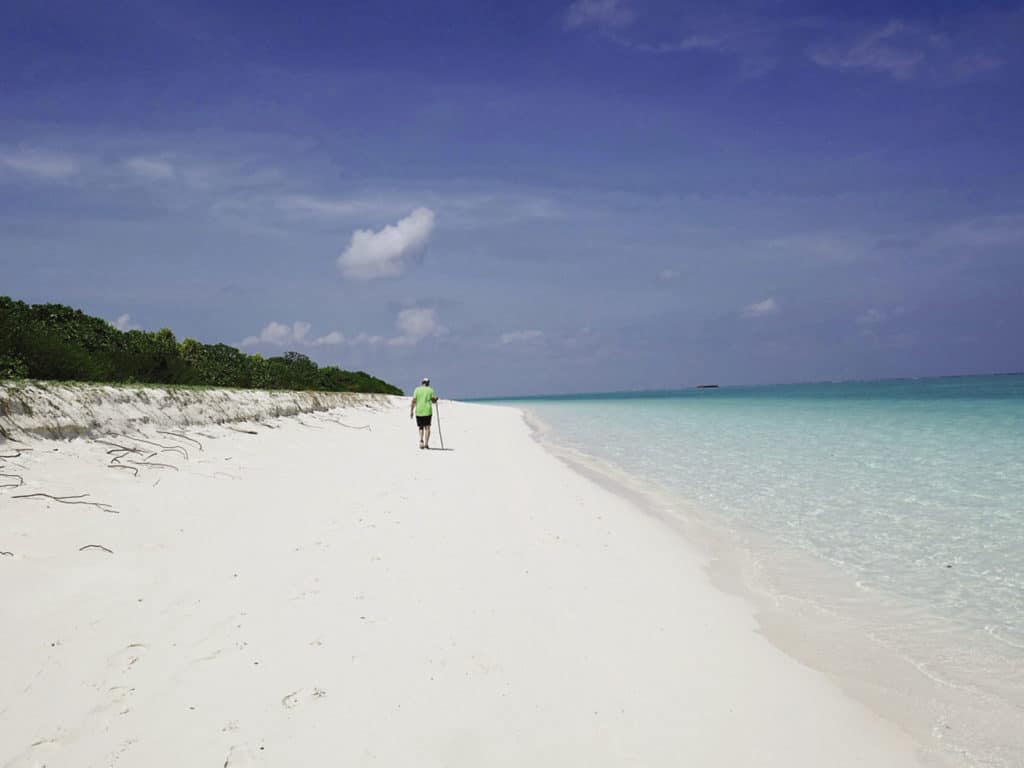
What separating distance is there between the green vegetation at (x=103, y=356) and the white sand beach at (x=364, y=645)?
4655 mm

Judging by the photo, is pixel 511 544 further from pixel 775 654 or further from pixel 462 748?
pixel 462 748

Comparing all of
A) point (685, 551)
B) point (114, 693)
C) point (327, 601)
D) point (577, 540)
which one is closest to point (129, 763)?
point (114, 693)

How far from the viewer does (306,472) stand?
8.68 metres

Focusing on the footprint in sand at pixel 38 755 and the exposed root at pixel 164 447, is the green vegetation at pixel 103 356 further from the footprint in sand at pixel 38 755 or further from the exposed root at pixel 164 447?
the footprint in sand at pixel 38 755

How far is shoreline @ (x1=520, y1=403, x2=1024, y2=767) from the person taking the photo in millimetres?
3027

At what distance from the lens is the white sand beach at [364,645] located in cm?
258

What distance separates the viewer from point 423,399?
14688 millimetres

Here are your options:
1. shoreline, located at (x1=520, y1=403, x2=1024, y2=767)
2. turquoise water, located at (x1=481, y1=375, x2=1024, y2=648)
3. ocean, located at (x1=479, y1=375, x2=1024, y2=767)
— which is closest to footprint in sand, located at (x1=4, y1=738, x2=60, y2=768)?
shoreline, located at (x1=520, y1=403, x2=1024, y2=767)

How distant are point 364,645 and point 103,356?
14.2 meters

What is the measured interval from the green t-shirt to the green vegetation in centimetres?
688

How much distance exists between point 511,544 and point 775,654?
2593 mm

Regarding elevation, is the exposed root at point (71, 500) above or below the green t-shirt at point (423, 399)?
below

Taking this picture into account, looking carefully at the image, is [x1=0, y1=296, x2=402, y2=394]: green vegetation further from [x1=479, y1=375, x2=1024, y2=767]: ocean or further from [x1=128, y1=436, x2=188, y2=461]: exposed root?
[x1=479, y1=375, x2=1024, y2=767]: ocean

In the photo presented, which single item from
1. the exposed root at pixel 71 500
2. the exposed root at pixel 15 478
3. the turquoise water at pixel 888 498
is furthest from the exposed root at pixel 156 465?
the turquoise water at pixel 888 498
